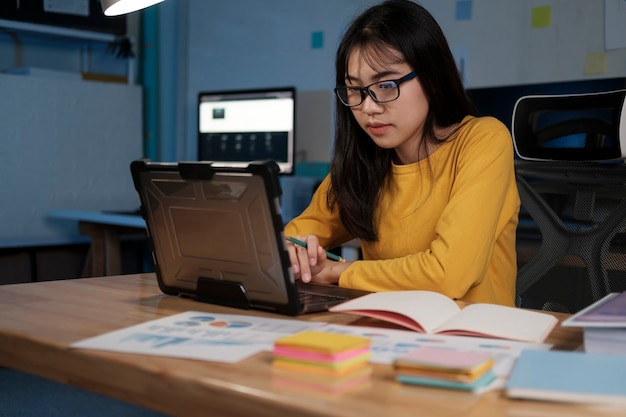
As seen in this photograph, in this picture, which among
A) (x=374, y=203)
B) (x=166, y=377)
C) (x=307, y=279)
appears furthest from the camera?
(x=374, y=203)

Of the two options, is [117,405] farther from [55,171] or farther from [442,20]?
[442,20]

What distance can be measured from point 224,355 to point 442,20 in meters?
2.58

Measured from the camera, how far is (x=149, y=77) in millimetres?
4316

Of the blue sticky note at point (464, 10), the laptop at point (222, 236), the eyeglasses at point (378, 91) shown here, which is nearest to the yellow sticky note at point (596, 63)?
the blue sticky note at point (464, 10)

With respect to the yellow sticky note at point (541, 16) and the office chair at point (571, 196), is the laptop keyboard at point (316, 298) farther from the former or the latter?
the yellow sticky note at point (541, 16)

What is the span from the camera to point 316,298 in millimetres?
1254

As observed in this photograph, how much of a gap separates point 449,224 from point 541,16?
1.83 m

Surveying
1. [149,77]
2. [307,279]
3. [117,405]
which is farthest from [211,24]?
[307,279]

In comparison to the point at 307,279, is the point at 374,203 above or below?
above

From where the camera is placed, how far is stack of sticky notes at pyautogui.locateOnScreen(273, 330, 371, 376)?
2.64 feet

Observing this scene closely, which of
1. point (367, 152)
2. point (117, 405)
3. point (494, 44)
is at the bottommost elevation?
point (117, 405)

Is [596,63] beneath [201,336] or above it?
above

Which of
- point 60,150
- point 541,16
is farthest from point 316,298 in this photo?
point 60,150

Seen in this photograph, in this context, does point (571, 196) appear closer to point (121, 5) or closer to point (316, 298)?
point (316, 298)
